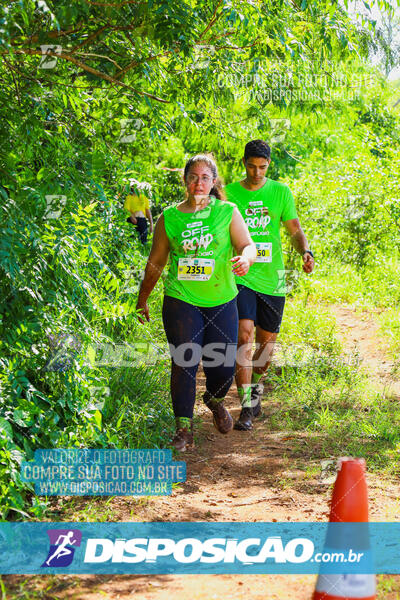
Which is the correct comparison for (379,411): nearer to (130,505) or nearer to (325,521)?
(325,521)

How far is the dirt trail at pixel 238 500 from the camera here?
3.30 m

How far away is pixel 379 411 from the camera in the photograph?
6.09 meters

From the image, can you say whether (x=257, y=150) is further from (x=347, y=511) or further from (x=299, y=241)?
(x=347, y=511)

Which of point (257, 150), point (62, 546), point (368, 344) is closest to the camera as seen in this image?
point (62, 546)

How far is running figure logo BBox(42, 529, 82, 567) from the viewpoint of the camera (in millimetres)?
3525

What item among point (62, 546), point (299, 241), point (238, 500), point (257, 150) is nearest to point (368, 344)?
point (299, 241)

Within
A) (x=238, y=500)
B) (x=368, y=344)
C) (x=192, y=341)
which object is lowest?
(x=238, y=500)

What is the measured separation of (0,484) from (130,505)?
0.85 m

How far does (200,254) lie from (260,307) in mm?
1441

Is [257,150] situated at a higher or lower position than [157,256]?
higher

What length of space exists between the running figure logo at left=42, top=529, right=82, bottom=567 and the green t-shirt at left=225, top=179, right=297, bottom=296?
2753mm

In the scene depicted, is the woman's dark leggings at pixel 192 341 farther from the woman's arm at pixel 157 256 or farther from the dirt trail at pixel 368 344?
the dirt trail at pixel 368 344

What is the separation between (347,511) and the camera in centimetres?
311

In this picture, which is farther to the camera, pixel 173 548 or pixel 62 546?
pixel 173 548
